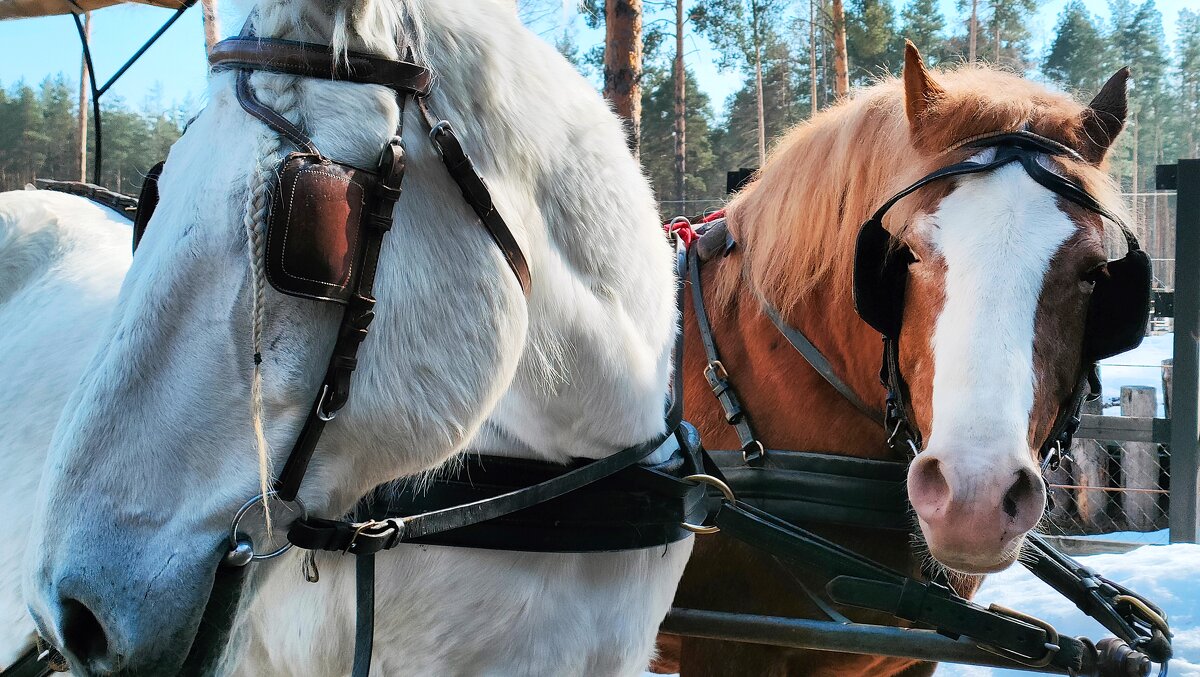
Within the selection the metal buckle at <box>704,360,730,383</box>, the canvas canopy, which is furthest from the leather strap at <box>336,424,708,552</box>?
the canvas canopy

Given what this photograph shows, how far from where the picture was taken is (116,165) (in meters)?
26.9

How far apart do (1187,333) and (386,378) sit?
491 centimetres

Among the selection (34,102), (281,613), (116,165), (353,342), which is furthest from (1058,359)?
(34,102)

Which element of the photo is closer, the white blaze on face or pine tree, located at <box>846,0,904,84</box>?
the white blaze on face

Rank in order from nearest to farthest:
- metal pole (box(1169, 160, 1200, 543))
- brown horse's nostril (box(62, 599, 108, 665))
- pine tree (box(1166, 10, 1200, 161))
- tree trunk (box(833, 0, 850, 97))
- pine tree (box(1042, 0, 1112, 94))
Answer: brown horse's nostril (box(62, 599, 108, 665)) < metal pole (box(1169, 160, 1200, 543)) < tree trunk (box(833, 0, 850, 97)) < pine tree (box(1042, 0, 1112, 94)) < pine tree (box(1166, 10, 1200, 161))

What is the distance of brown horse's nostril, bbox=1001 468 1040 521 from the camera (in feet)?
4.66

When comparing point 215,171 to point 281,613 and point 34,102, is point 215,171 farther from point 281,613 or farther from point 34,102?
point 34,102

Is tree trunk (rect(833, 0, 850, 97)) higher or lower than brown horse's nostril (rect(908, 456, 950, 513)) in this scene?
higher

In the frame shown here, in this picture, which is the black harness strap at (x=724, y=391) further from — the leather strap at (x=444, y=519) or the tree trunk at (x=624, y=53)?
the tree trunk at (x=624, y=53)

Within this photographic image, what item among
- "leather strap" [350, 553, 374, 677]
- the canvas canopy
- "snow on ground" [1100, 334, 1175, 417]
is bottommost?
"snow on ground" [1100, 334, 1175, 417]

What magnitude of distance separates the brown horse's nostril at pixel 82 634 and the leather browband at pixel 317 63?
2.20ft

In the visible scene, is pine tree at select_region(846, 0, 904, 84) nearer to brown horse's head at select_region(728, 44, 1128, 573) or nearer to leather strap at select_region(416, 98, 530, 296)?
brown horse's head at select_region(728, 44, 1128, 573)

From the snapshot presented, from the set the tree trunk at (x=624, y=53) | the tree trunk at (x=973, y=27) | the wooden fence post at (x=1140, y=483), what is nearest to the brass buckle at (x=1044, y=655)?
the tree trunk at (x=624, y=53)

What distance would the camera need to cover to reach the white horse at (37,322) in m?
1.64
